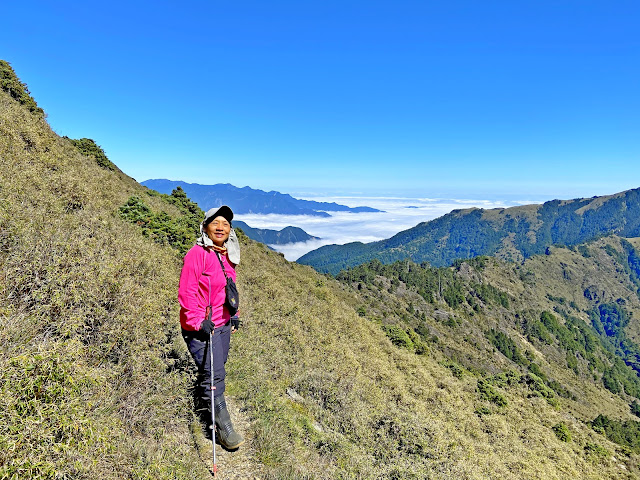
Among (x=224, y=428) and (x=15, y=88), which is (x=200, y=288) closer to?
(x=224, y=428)

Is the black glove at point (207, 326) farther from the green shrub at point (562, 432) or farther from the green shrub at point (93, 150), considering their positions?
the green shrub at point (93, 150)

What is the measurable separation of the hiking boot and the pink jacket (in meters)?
1.11

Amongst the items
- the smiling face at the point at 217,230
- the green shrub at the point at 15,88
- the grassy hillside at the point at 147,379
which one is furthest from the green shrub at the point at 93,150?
the smiling face at the point at 217,230

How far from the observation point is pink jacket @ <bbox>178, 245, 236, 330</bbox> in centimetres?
408

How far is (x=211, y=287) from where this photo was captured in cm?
432

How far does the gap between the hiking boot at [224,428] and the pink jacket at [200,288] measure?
111 cm

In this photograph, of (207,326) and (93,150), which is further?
(93,150)

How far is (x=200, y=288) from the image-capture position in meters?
4.27

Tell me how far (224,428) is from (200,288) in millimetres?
1963

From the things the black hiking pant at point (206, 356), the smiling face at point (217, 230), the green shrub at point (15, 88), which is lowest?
the black hiking pant at point (206, 356)

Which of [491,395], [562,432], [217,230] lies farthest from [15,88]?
[562,432]

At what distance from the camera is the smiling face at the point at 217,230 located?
175 inches

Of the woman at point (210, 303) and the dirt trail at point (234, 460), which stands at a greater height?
the woman at point (210, 303)

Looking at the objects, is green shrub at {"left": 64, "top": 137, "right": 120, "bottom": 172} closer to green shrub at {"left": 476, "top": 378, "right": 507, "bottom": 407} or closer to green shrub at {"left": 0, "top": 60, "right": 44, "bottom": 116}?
green shrub at {"left": 0, "top": 60, "right": 44, "bottom": 116}
